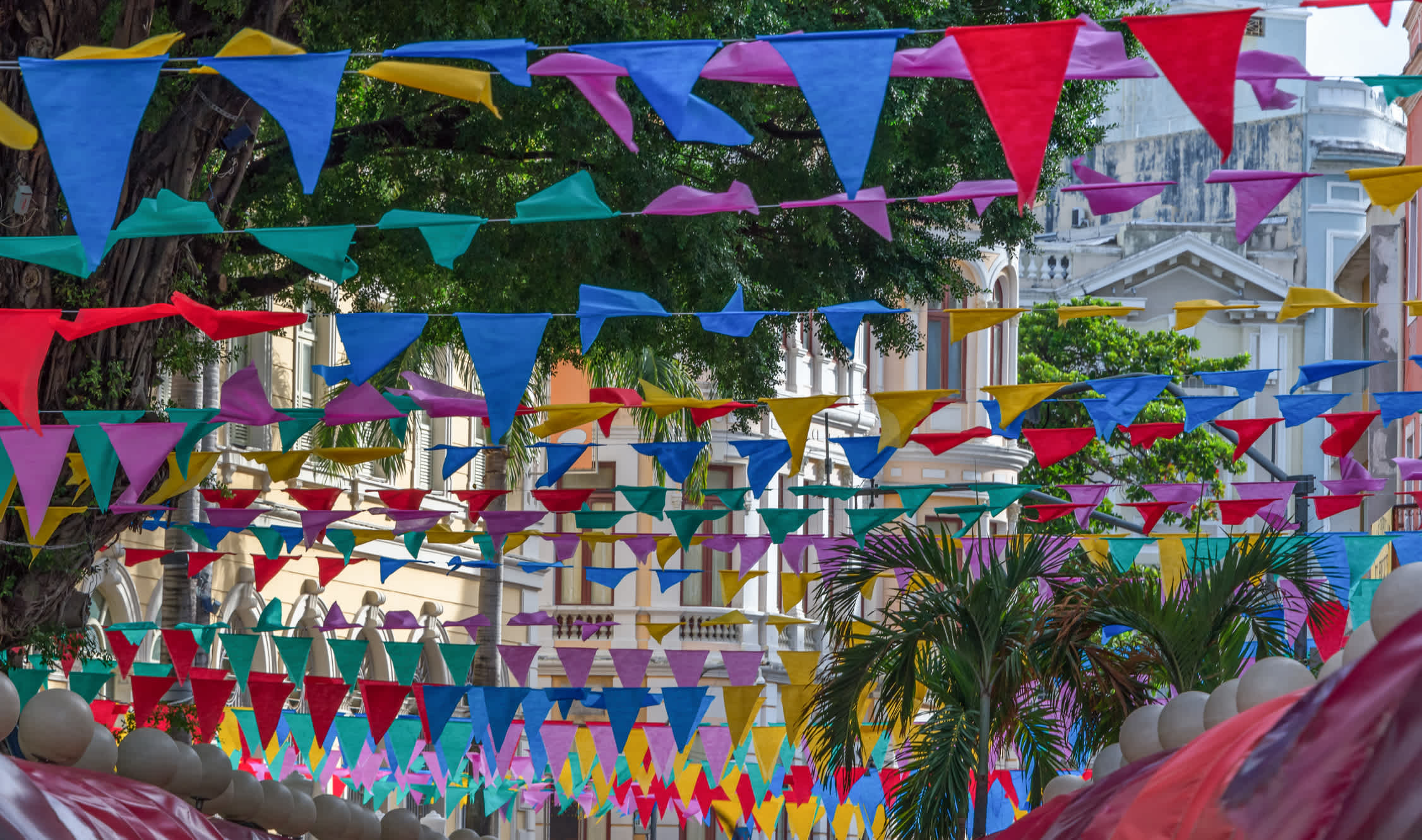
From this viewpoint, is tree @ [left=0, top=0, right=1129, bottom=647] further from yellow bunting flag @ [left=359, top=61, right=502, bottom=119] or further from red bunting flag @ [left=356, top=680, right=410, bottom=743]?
yellow bunting flag @ [left=359, top=61, right=502, bottom=119]

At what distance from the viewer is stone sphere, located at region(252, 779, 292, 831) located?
11.7 metres

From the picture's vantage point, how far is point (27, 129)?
25.5 feet

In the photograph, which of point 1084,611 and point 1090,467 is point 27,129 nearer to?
point 1084,611

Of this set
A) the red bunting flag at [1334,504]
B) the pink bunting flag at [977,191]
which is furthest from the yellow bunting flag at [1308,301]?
the red bunting flag at [1334,504]

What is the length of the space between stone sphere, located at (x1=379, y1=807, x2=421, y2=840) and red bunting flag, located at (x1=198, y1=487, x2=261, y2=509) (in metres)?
3.57

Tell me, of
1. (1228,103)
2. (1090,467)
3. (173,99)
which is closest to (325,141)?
(1228,103)

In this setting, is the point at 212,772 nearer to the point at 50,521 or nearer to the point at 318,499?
the point at 50,521

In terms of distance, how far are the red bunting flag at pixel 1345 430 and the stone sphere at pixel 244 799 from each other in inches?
281

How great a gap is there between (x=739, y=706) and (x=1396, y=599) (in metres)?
14.1

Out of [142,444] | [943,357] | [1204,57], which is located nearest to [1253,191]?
[1204,57]

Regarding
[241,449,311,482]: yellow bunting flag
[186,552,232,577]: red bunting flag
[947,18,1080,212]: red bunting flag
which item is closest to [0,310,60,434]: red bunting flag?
[241,449,311,482]: yellow bunting flag

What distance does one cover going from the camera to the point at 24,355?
952 cm

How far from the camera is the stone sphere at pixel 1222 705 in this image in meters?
7.30

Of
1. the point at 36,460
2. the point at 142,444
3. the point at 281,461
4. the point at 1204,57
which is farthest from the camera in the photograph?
the point at 281,461
